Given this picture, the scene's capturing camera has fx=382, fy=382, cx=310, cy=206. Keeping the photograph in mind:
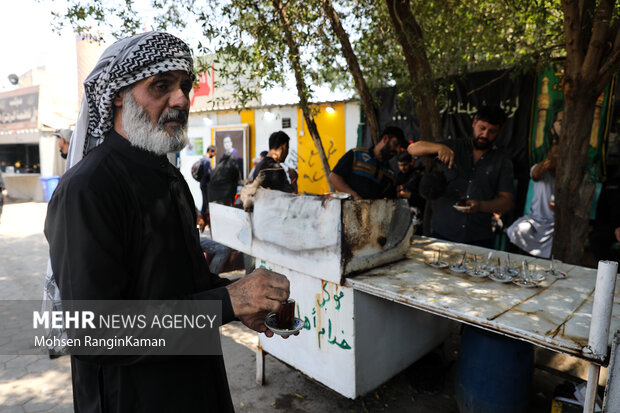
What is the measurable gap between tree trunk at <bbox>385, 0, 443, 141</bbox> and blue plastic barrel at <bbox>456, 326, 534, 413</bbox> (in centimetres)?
298

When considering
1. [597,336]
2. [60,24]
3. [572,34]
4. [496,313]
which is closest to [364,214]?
[496,313]

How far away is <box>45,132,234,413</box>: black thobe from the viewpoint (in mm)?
973

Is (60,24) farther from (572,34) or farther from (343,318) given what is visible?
(572,34)

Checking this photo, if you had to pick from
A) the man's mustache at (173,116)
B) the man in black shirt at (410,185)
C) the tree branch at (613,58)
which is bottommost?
the man in black shirt at (410,185)

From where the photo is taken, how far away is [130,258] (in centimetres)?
110

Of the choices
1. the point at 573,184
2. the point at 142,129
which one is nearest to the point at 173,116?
the point at 142,129

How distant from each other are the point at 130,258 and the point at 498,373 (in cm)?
222

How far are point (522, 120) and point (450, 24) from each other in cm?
178

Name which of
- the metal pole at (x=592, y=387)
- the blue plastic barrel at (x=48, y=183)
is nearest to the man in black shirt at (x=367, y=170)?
the metal pole at (x=592, y=387)

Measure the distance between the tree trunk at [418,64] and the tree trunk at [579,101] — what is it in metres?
1.47

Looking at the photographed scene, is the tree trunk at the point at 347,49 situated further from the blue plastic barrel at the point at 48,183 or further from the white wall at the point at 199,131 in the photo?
the blue plastic barrel at the point at 48,183

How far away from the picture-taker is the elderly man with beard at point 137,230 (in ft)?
3.24

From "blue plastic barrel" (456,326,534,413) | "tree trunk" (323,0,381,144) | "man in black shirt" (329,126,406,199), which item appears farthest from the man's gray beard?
"tree trunk" (323,0,381,144)

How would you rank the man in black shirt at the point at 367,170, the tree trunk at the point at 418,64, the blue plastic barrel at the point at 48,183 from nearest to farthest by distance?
1. the man in black shirt at the point at 367,170
2. the tree trunk at the point at 418,64
3. the blue plastic barrel at the point at 48,183
